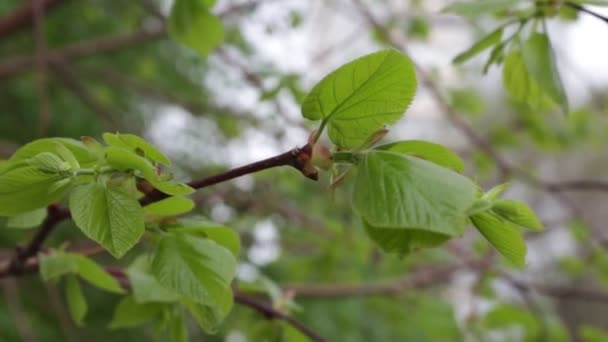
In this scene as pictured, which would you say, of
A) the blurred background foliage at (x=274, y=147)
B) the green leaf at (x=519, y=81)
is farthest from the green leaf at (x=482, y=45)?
the blurred background foliage at (x=274, y=147)

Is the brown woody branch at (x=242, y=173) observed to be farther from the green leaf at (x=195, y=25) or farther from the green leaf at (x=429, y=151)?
the green leaf at (x=195, y=25)

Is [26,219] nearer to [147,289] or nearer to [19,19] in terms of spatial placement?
[147,289]

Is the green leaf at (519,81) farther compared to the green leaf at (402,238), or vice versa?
the green leaf at (519,81)

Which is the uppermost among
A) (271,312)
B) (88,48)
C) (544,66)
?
(88,48)

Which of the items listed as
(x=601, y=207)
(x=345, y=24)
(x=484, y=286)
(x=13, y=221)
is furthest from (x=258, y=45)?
(x=601, y=207)

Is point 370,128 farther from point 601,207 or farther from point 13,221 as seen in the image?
point 601,207

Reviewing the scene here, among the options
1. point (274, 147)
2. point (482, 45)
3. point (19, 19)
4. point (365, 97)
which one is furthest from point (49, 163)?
point (274, 147)
